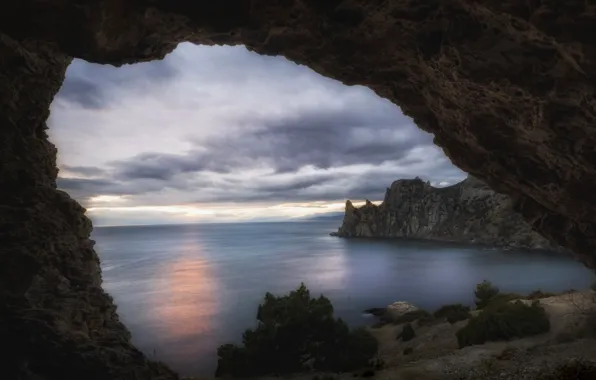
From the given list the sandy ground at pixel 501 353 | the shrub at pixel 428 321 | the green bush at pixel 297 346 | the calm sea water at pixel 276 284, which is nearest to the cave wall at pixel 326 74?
the sandy ground at pixel 501 353

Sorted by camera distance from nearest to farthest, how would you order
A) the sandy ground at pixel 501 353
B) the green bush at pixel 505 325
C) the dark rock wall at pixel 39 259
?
the sandy ground at pixel 501 353
the dark rock wall at pixel 39 259
the green bush at pixel 505 325

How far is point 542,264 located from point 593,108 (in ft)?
345

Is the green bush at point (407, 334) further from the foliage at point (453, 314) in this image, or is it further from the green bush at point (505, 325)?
the green bush at point (505, 325)

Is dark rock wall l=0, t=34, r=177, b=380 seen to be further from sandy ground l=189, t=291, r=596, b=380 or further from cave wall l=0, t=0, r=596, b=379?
sandy ground l=189, t=291, r=596, b=380

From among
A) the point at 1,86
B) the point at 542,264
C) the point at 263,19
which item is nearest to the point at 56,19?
the point at 1,86

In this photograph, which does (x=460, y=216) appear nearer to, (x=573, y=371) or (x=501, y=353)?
(x=501, y=353)

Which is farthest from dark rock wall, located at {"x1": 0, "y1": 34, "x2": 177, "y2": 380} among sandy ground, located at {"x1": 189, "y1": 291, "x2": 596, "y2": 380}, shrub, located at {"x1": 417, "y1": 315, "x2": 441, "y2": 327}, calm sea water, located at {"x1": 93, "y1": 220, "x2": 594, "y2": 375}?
shrub, located at {"x1": 417, "y1": 315, "x2": 441, "y2": 327}

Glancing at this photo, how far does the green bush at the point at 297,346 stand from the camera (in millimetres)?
26328

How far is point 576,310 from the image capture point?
23.8 meters

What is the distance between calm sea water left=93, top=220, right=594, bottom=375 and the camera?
5241 cm

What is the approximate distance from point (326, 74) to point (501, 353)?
593 inches

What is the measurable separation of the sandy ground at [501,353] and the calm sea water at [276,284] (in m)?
20.6

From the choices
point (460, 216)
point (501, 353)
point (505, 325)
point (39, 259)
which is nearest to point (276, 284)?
point (505, 325)

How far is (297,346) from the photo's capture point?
2723 centimetres
